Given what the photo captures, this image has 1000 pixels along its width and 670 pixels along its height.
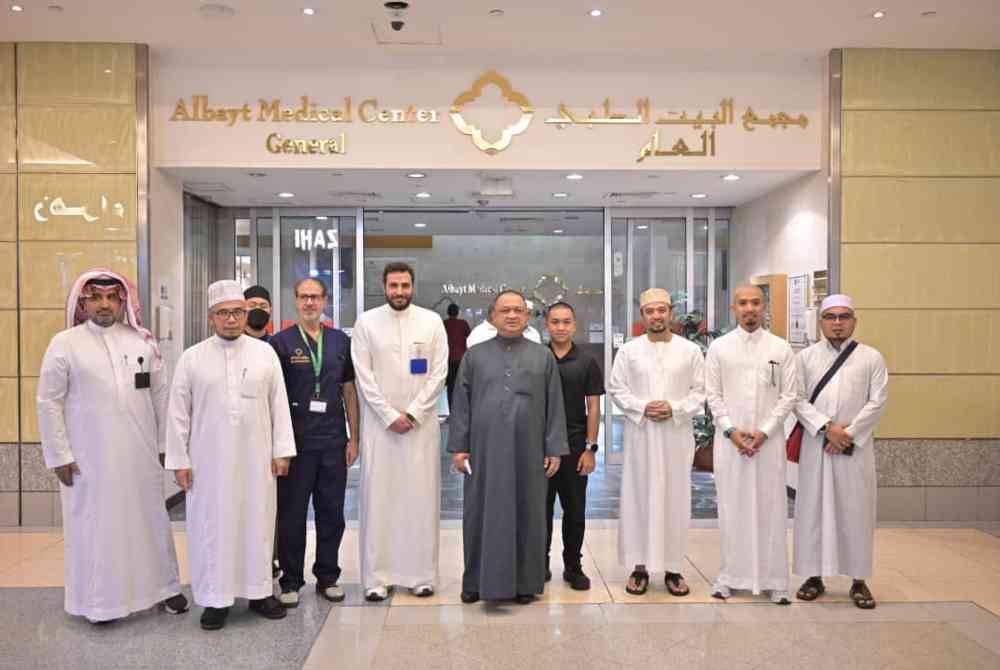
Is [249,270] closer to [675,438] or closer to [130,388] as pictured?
[130,388]

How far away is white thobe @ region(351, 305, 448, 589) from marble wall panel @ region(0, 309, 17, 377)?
3.34 m

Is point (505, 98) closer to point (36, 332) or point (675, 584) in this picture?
point (675, 584)

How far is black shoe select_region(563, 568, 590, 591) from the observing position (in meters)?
4.95

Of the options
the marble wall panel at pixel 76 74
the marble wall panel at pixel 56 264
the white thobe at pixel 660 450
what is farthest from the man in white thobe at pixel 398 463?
the marble wall panel at pixel 76 74

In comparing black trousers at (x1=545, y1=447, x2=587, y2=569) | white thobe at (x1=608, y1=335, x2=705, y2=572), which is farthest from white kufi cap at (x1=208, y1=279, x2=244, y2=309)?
white thobe at (x1=608, y1=335, x2=705, y2=572)

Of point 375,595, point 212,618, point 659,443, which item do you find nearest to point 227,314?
point 212,618

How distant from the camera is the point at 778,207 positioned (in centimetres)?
784

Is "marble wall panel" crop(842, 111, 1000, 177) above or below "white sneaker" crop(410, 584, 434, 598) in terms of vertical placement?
above

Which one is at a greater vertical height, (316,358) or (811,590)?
(316,358)

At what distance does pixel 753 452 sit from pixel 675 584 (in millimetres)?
897

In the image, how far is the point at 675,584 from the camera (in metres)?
4.89

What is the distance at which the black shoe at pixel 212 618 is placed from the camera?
4289 mm

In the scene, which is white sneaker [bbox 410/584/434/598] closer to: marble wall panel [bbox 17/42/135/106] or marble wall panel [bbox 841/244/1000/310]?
marble wall panel [bbox 841/244/1000/310]

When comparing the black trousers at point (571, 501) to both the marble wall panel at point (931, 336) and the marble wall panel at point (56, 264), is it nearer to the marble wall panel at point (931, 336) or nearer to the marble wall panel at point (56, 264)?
the marble wall panel at point (931, 336)
